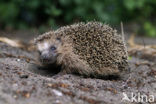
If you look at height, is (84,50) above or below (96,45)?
below

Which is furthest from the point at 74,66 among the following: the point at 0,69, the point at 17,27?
the point at 17,27

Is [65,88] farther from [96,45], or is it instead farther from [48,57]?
[96,45]

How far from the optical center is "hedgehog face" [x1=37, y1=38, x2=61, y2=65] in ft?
20.1

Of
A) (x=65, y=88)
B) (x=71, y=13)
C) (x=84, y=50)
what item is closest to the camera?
(x=65, y=88)

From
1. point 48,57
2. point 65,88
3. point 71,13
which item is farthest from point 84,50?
point 71,13

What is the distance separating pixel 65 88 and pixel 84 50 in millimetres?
1455

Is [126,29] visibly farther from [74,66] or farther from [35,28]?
[74,66]

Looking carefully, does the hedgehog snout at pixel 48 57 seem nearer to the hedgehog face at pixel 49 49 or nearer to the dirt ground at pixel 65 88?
the hedgehog face at pixel 49 49

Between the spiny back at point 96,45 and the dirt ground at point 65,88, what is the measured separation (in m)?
0.44

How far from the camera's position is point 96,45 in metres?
6.07

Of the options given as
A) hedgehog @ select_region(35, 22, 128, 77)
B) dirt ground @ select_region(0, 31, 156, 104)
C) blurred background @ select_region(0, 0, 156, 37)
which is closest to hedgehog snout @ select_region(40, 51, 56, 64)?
hedgehog @ select_region(35, 22, 128, 77)

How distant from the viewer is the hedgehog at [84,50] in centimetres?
604

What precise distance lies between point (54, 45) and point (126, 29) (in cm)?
782

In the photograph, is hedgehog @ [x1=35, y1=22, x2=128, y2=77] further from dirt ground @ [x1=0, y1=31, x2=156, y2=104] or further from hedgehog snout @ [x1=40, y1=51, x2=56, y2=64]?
dirt ground @ [x1=0, y1=31, x2=156, y2=104]
